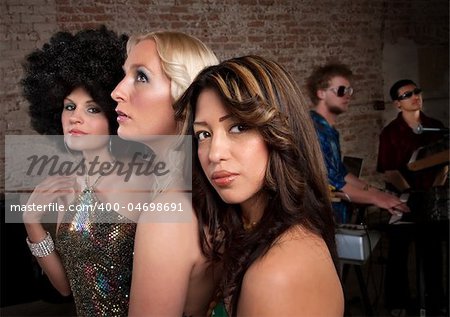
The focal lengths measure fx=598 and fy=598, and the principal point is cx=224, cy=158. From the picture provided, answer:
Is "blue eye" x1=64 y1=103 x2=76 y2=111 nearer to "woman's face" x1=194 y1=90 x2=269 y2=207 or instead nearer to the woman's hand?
the woman's hand

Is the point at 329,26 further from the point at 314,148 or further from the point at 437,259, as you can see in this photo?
the point at 314,148

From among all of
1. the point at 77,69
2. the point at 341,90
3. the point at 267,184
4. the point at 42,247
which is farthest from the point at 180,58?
the point at 341,90

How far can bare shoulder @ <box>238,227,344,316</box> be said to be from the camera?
0.95 meters

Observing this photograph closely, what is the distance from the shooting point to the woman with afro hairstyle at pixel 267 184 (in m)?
0.97

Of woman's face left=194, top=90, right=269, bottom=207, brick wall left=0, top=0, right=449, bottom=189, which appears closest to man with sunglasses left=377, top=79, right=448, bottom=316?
brick wall left=0, top=0, right=449, bottom=189

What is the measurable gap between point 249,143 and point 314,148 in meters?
0.13

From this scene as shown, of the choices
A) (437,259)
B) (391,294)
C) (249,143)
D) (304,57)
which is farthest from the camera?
(304,57)

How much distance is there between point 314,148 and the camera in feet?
3.70

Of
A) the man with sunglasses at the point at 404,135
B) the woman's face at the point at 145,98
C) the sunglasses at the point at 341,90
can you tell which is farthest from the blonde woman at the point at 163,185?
the man with sunglasses at the point at 404,135

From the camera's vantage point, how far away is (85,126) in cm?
155

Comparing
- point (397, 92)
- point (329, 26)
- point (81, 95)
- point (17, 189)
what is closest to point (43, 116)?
point (81, 95)

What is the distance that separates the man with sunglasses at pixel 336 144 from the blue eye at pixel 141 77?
2.14 metres

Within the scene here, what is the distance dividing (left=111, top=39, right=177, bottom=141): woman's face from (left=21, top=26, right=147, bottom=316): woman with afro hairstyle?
0.68ft

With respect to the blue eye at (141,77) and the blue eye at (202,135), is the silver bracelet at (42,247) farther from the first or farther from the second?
the blue eye at (202,135)
